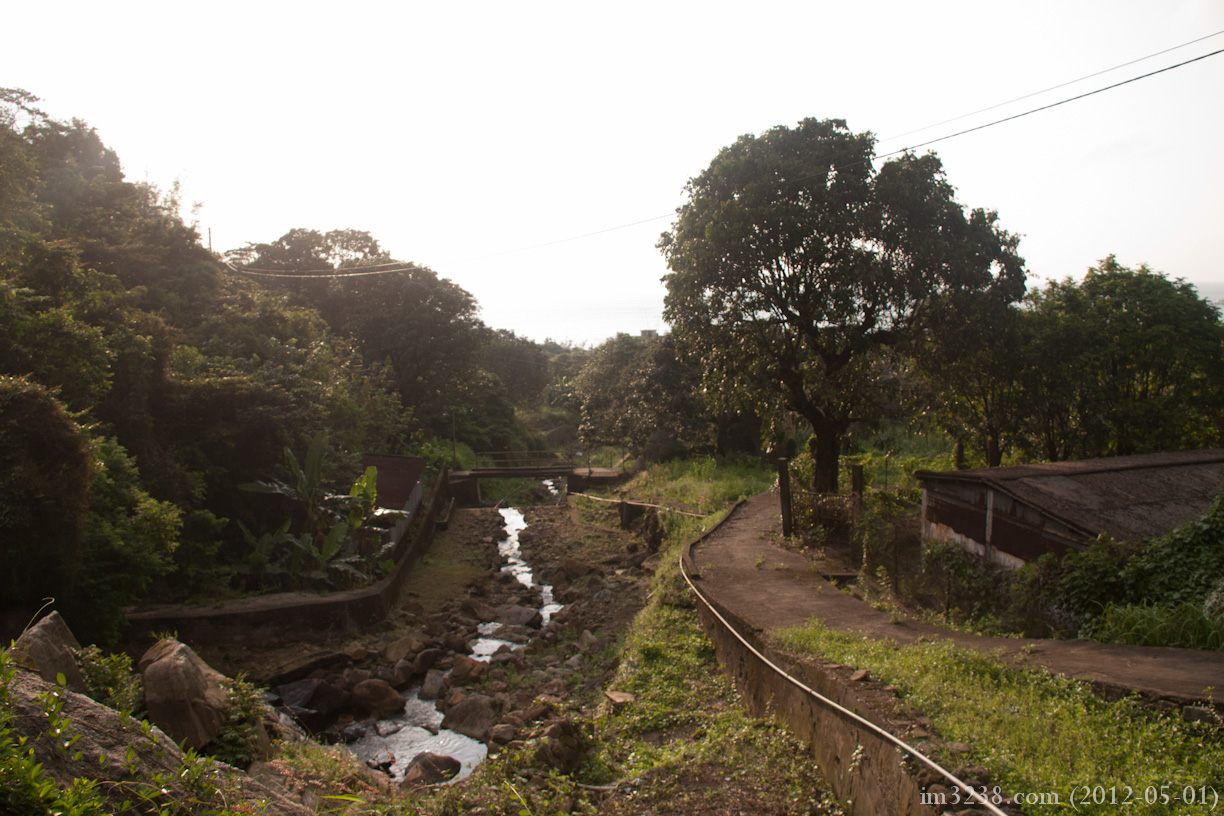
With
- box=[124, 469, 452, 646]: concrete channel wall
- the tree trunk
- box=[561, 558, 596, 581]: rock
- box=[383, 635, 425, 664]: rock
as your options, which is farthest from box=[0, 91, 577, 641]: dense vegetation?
the tree trunk

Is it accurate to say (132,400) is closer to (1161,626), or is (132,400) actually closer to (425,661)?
(425,661)

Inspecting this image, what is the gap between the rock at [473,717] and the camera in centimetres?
952

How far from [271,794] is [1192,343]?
17031 millimetres

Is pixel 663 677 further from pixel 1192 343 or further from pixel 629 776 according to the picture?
pixel 1192 343

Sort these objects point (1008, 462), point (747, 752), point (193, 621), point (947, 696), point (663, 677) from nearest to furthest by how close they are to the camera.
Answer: point (947, 696) < point (747, 752) < point (663, 677) < point (193, 621) < point (1008, 462)

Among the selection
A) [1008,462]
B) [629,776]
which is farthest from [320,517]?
[1008,462]

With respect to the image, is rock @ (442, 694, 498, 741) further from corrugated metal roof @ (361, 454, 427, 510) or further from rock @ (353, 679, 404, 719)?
corrugated metal roof @ (361, 454, 427, 510)

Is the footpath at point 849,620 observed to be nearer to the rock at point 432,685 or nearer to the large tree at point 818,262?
the large tree at point 818,262

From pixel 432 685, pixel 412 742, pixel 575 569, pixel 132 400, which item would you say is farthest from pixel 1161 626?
pixel 132 400

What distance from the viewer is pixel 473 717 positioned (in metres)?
9.69

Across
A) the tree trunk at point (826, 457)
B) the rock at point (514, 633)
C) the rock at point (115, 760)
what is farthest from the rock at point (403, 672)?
the tree trunk at point (826, 457)

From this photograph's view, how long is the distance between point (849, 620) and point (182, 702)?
7.19 m

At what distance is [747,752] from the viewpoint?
6863 mm

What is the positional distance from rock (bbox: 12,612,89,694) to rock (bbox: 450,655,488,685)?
18.2 feet
